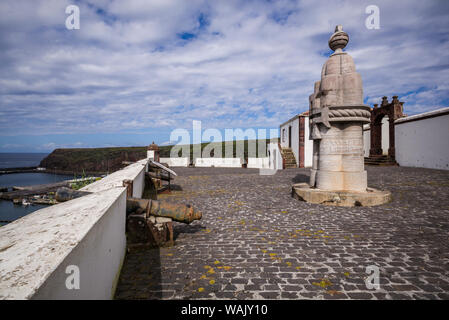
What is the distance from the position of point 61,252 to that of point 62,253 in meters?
0.02

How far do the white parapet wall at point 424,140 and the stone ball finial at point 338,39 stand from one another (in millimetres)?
13838

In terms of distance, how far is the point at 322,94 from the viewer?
309 inches

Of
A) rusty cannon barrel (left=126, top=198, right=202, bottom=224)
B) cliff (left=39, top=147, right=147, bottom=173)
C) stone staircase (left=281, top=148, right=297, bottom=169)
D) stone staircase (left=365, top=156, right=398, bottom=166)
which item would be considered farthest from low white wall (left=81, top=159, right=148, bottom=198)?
cliff (left=39, top=147, right=147, bottom=173)

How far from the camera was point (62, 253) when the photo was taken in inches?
61.6

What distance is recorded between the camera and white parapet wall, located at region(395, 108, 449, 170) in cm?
1667

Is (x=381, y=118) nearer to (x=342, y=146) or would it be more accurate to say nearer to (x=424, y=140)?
(x=424, y=140)

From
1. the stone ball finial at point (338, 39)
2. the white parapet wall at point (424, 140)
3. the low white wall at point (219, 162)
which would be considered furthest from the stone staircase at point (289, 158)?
the stone ball finial at point (338, 39)

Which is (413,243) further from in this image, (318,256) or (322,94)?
(322,94)

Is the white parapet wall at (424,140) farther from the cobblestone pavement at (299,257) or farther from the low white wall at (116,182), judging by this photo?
the low white wall at (116,182)

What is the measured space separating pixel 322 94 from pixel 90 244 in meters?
7.78

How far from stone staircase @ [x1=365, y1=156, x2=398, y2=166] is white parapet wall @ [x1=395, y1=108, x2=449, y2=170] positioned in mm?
536

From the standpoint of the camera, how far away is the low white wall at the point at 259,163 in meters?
26.2
